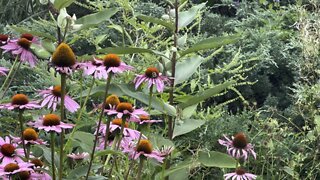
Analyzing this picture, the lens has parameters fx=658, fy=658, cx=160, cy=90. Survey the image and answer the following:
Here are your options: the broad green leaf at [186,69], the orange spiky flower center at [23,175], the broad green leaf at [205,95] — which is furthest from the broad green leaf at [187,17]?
the orange spiky flower center at [23,175]

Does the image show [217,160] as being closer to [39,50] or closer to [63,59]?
[39,50]

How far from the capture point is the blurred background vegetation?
7.83 ft

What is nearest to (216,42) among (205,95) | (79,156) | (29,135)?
(205,95)

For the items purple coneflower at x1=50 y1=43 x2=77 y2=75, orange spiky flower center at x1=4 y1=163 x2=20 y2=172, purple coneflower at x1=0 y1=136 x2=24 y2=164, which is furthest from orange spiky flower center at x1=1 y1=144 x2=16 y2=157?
purple coneflower at x1=50 y1=43 x2=77 y2=75

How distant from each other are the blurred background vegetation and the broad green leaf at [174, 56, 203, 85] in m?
0.18

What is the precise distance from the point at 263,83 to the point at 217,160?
1.44m

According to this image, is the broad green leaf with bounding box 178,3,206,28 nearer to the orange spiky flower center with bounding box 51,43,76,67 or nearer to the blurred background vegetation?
the blurred background vegetation

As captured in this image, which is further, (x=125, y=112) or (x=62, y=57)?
(x=125, y=112)

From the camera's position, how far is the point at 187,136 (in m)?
2.55

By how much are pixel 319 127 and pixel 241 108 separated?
0.91 metres

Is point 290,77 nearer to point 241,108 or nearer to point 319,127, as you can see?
point 241,108

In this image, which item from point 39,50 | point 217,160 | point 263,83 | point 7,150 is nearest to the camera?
point 7,150

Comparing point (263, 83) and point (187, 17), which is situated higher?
point (187, 17)

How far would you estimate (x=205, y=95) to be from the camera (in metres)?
1.87
